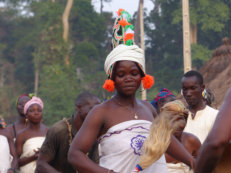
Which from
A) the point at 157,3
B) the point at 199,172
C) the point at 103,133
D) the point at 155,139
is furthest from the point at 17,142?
the point at 157,3

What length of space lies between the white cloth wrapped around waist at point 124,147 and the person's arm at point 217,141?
1347mm

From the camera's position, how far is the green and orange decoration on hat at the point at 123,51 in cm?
382

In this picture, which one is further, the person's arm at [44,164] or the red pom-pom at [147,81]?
the person's arm at [44,164]

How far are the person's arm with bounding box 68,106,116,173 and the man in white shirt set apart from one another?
2590 mm

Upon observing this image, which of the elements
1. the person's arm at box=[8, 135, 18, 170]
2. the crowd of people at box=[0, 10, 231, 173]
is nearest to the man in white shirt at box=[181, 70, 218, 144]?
the crowd of people at box=[0, 10, 231, 173]

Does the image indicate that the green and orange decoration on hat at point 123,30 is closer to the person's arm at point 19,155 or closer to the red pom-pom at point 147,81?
the red pom-pom at point 147,81

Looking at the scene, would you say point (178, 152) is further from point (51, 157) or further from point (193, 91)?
point (193, 91)

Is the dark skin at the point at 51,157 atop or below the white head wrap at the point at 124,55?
below

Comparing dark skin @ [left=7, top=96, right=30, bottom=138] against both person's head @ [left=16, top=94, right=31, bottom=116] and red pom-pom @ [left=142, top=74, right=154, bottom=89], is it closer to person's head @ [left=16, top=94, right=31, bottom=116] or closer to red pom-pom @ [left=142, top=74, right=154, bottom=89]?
person's head @ [left=16, top=94, right=31, bottom=116]

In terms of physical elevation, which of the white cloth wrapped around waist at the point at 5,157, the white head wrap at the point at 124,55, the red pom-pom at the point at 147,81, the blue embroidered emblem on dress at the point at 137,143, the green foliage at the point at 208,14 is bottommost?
the white cloth wrapped around waist at the point at 5,157

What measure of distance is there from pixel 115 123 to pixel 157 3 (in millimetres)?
43273

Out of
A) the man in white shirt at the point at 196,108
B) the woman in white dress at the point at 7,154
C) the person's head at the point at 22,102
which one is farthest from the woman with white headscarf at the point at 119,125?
the person's head at the point at 22,102

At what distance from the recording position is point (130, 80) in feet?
12.4

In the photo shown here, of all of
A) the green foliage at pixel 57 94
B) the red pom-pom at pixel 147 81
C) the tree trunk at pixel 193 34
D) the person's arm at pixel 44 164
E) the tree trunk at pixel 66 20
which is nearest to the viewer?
the red pom-pom at pixel 147 81
